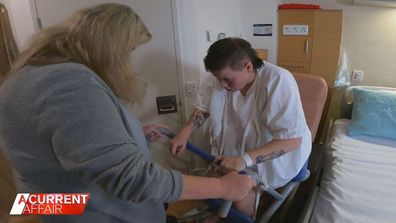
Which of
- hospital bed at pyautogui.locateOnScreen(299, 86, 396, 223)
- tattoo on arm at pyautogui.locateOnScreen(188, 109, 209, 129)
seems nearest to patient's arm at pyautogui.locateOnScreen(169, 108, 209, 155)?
tattoo on arm at pyautogui.locateOnScreen(188, 109, 209, 129)

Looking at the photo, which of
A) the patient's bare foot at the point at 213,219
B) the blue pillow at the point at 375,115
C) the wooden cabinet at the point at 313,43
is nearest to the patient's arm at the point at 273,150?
the patient's bare foot at the point at 213,219

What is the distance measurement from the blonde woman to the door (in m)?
0.82

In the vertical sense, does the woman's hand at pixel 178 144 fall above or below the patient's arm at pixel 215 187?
below

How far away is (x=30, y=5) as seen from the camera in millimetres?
1586

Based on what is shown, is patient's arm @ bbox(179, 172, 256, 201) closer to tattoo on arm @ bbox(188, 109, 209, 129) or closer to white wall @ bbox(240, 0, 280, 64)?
tattoo on arm @ bbox(188, 109, 209, 129)

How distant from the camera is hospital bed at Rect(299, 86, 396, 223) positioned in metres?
1.22

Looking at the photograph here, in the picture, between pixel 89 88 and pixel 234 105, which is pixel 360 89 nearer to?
pixel 234 105

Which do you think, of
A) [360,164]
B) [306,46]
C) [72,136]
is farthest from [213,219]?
[306,46]

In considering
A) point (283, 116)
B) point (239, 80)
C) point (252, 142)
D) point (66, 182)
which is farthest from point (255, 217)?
point (66, 182)

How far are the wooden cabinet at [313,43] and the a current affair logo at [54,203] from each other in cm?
191

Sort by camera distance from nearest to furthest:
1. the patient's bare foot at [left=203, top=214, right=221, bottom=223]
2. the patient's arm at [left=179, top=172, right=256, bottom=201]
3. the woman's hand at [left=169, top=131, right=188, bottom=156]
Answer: the patient's arm at [left=179, top=172, right=256, bottom=201] → the woman's hand at [left=169, top=131, right=188, bottom=156] → the patient's bare foot at [left=203, top=214, right=221, bottom=223]

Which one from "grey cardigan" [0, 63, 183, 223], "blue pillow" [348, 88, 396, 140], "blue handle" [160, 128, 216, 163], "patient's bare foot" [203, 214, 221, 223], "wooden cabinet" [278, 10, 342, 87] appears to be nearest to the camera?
"grey cardigan" [0, 63, 183, 223]

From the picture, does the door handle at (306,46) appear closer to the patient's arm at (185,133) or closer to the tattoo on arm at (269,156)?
the patient's arm at (185,133)

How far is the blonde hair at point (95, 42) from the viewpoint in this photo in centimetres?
70
